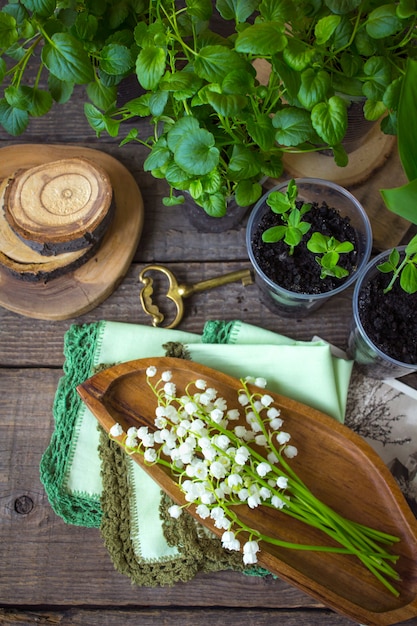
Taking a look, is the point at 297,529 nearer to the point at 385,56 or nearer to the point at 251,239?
the point at 251,239

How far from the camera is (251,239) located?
0.76 metres

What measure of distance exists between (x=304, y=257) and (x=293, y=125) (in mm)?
200

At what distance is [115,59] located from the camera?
2.04 ft

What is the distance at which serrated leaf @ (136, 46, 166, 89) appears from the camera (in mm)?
544

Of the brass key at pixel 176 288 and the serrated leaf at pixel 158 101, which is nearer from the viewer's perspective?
the serrated leaf at pixel 158 101

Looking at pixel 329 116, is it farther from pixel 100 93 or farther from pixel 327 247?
pixel 100 93

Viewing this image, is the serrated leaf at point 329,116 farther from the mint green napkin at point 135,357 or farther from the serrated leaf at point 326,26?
the mint green napkin at point 135,357

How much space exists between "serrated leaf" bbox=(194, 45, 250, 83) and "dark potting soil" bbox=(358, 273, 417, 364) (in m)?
0.34

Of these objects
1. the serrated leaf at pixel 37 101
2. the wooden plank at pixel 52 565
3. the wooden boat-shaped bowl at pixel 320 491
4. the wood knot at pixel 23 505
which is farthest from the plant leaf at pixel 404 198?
the wood knot at pixel 23 505

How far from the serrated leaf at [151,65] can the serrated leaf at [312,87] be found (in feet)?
0.44

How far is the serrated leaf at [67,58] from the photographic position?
1.89 ft

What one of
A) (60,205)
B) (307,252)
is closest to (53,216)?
(60,205)

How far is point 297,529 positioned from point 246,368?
218mm

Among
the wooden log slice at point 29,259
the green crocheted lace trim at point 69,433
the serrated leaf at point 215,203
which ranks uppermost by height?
the serrated leaf at point 215,203
